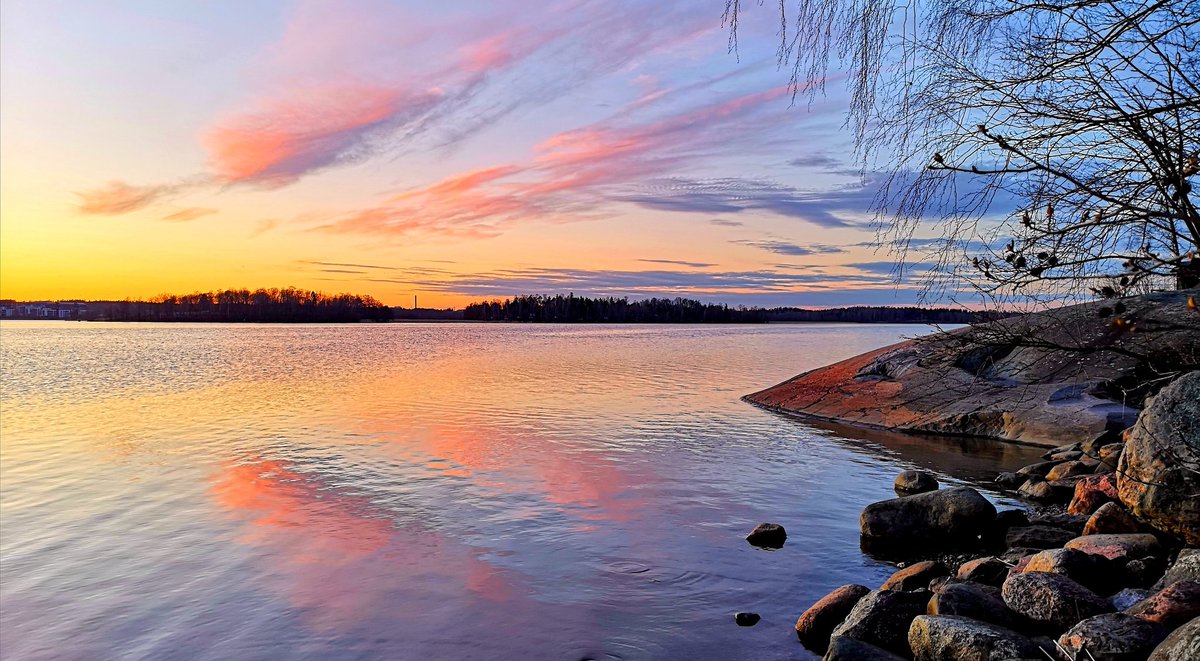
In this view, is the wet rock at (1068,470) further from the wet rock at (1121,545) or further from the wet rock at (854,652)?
the wet rock at (854,652)

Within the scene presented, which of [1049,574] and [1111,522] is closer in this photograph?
[1049,574]

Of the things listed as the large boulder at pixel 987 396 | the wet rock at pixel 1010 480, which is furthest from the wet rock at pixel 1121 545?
the wet rock at pixel 1010 480

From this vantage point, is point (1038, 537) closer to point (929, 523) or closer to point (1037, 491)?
point (929, 523)

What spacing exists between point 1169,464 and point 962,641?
3.77m

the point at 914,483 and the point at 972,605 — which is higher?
the point at 972,605

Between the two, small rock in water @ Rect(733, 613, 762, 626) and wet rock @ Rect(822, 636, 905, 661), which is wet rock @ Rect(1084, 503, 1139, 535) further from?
small rock in water @ Rect(733, 613, 762, 626)

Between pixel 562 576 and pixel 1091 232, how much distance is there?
6.46 metres

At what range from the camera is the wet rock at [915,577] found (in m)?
7.58

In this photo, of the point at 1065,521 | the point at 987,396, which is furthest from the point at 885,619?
the point at 987,396

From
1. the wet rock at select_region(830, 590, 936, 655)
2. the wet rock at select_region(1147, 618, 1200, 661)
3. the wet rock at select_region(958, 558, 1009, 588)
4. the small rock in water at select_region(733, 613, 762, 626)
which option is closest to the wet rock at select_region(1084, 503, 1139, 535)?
the wet rock at select_region(958, 558, 1009, 588)

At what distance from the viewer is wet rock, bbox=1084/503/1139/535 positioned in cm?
811

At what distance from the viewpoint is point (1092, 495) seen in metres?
10.1

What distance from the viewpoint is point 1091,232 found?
447 centimetres

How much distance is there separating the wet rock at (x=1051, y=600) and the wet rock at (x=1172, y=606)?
34cm
